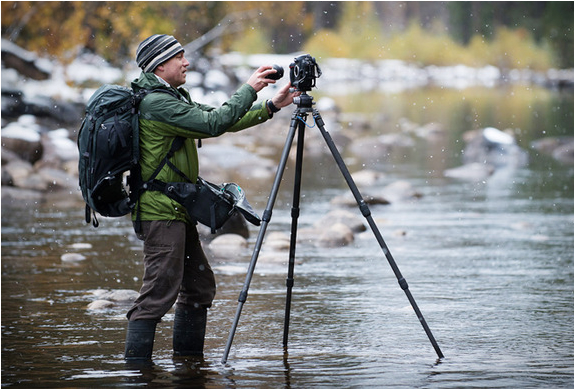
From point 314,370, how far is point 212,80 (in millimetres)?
31920

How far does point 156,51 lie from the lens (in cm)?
464

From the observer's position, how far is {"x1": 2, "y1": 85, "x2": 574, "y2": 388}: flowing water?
4648mm

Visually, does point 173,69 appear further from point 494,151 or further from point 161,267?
point 494,151

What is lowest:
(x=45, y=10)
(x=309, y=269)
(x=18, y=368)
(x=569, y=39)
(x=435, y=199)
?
(x=18, y=368)

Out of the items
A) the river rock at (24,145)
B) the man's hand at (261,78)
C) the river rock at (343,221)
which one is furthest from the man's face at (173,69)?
the river rock at (24,145)

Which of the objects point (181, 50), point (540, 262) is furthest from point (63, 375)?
point (540, 262)

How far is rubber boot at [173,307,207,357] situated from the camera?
4.09ft

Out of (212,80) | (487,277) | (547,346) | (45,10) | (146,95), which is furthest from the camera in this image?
(212,80)

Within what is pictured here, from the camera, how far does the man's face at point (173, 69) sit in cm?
468

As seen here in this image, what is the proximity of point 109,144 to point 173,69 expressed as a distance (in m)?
0.53

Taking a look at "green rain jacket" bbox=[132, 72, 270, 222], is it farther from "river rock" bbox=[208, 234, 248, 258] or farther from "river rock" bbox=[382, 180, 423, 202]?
"river rock" bbox=[382, 180, 423, 202]

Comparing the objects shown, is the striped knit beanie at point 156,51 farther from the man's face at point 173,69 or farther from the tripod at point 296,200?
the tripod at point 296,200

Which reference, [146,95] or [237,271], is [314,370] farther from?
[237,271]

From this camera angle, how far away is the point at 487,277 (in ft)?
23.7
